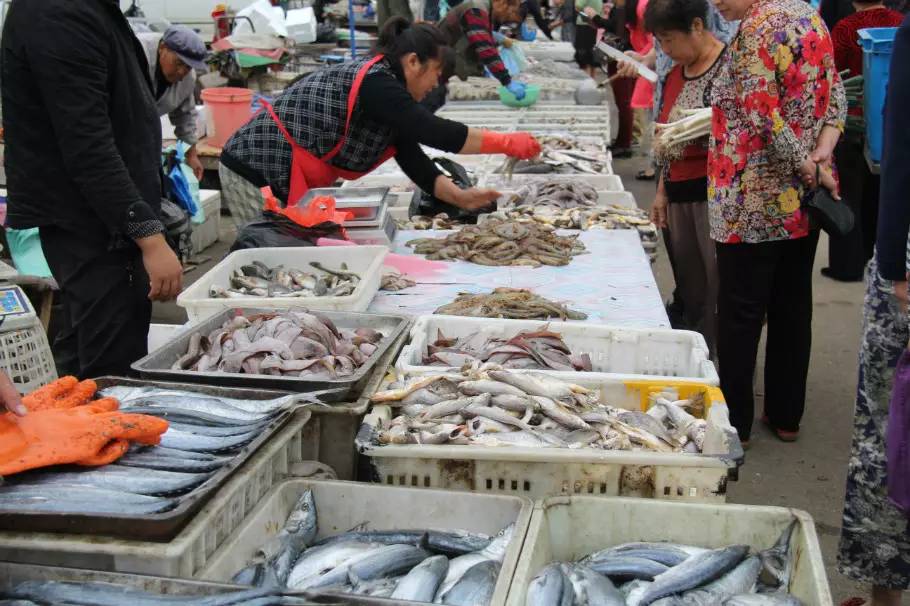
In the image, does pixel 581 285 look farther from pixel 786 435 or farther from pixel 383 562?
pixel 383 562

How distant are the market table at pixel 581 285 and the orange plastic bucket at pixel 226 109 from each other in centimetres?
531

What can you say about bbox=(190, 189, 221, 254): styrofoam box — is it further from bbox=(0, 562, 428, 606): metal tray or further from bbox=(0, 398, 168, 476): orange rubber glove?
bbox=(0, 562, 428, 606): metal tray

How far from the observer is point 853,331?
6441 mm

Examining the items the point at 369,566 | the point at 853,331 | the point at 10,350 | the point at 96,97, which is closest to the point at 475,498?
the point at 369,566

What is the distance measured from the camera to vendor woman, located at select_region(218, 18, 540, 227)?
4.75 m

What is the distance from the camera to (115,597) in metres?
1.85

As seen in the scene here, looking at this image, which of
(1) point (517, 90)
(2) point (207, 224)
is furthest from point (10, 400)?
(1) point (517, 90)

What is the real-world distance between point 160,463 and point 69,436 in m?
0.21

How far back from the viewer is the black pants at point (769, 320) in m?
4.25

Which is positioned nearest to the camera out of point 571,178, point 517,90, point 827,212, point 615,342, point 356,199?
point 615,342

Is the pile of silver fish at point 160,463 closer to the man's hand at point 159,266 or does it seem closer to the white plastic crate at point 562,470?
the white plastic crate at point 562,470

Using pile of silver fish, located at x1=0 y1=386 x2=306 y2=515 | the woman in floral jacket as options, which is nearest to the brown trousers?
the woman in floral jacket

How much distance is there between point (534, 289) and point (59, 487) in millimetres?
2664

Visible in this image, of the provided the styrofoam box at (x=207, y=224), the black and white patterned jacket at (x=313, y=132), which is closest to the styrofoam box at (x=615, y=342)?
the black and white patterned jacket at (x=313, y=132)
